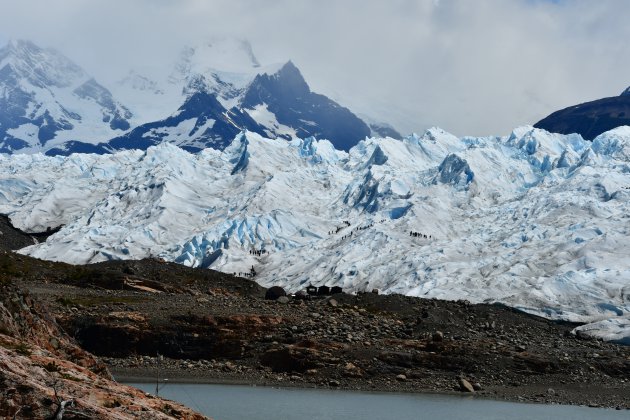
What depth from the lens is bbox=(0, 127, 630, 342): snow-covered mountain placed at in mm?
97438

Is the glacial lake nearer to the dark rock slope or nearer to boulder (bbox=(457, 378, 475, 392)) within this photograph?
boulder (bbox=(457, 378, 475, 392))

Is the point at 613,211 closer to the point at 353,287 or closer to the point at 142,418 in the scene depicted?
the point at 353,287

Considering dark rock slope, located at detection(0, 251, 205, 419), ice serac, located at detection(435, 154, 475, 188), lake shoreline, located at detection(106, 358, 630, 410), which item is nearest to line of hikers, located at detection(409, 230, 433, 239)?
ice serac, located at detection(435, 154, 475, 188)

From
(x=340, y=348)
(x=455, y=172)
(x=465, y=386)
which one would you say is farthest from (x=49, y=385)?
(x=455, y=172)

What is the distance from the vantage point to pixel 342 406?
4372cm

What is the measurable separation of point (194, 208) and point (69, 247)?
1347 inches

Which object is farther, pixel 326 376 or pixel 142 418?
pixel 326 376

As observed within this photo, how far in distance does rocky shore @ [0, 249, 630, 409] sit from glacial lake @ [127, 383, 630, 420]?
2411 mm

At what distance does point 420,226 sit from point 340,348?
8094cm

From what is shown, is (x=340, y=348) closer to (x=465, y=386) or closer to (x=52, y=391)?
(x=465, y=386)

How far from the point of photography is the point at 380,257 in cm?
12200

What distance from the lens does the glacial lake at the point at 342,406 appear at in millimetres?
40188

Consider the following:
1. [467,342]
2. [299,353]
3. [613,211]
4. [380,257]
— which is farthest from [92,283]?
[613,211]

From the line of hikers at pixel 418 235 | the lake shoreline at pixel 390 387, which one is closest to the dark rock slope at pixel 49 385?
the lake shoreline at pixel 390 387
